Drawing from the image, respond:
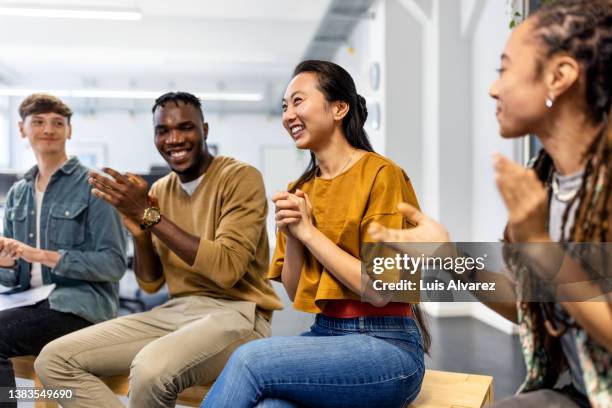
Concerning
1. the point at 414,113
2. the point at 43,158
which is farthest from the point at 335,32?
the point at 43,158

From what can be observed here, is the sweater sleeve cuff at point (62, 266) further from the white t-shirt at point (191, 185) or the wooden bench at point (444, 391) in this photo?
Answer: the white t-shirt at point (191, 185)

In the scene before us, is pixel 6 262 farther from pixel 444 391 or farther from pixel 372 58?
pixel 372 58

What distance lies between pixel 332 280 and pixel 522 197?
2.08 feet

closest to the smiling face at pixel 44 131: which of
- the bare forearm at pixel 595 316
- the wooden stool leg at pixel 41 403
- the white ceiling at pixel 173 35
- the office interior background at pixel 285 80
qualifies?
the office interior background at pixel 285 80

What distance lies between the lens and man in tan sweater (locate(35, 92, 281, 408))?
4.94 ft

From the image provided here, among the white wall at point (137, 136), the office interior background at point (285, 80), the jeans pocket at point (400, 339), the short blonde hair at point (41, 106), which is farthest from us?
the white wall at point (137, 136)

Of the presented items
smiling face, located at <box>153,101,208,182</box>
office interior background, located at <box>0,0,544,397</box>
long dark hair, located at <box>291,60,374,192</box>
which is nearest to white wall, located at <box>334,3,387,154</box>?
office interior background, located at <box>0,0,544,397</box>

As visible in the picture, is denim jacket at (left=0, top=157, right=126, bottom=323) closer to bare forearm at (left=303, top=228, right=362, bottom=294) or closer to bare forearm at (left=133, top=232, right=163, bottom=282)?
bare forearm at (left=133, top=232, right=163, bottom=282)

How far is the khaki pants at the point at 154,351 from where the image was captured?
4.71ft

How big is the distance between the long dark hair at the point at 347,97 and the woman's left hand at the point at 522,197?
740 mm

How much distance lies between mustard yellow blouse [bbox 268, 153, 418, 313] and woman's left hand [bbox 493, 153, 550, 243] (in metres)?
0.55

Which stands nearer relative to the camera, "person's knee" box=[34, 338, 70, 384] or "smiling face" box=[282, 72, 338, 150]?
"smiling face" box=[282, 72, 338, 150]

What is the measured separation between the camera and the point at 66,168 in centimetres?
205

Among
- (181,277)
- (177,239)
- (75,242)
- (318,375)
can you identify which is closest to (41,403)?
(75,242)
